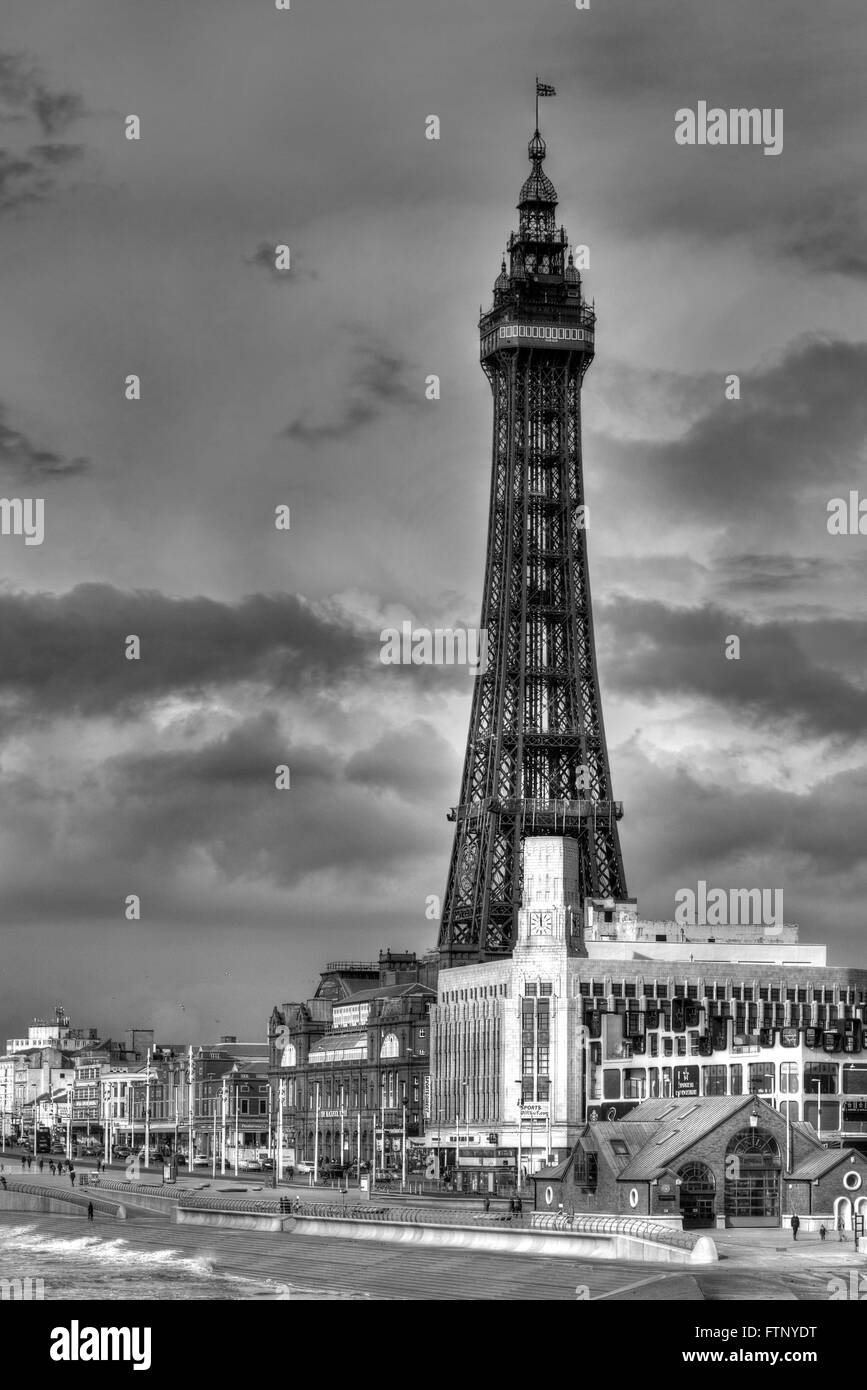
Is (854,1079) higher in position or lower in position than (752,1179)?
higher

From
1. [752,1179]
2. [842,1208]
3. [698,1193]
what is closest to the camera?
[842,1208]

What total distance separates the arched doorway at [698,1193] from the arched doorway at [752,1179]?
816mm

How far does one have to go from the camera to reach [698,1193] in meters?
132

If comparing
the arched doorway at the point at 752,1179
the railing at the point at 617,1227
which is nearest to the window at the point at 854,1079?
the arched doorway at the point at 752,1179

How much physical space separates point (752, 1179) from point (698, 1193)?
3.08m

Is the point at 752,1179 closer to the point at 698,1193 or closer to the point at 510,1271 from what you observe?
the point at 698,1193

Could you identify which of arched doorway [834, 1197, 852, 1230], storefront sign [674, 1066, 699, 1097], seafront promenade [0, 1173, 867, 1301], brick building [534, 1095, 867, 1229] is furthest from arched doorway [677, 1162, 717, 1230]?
storefront sign [674, 1066, 699, 1097]

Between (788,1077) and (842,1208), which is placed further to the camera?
(788,1077)

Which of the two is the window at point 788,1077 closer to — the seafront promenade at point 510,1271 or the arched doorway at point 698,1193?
the arched doorway at point 698,1193

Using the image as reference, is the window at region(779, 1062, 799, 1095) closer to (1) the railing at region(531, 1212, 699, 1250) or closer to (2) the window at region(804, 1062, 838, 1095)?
(2) the window at region(804, 1062, 838, 1095)

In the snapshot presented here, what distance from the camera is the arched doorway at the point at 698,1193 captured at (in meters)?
131

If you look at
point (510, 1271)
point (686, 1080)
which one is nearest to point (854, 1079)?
point (686, 1080)
